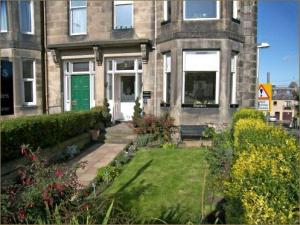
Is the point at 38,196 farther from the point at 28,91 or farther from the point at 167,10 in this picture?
the point at 28,91

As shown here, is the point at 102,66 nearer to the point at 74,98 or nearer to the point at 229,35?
the point at 74,98

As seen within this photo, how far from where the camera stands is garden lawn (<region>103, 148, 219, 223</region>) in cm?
514

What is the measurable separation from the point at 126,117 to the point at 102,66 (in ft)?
8.94

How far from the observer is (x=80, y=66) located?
1501 centimetres

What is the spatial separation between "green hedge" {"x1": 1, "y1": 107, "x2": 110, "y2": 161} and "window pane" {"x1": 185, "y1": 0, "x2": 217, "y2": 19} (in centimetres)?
575

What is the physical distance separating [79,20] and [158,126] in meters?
6.76

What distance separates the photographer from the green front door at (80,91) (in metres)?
15.0

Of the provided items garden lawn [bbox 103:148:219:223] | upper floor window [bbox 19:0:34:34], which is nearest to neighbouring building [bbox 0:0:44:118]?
upper floor window [bbox 19:0:34:34]

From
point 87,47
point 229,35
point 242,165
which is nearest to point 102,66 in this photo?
point 87,47

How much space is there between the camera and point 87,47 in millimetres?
14195

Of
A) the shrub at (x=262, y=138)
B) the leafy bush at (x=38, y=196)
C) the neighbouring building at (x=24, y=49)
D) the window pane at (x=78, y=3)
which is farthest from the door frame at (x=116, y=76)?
the leafy bush at (x=38, y=196)

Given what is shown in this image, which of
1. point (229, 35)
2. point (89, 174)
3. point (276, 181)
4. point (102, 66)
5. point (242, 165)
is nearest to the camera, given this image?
point (276, 181)

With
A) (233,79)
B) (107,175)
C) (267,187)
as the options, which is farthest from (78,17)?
(267,187)

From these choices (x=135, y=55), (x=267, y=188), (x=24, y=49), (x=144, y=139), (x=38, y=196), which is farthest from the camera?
(x=24, y=49)
